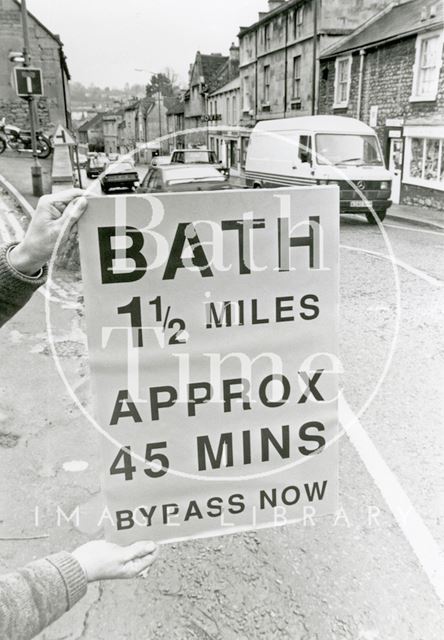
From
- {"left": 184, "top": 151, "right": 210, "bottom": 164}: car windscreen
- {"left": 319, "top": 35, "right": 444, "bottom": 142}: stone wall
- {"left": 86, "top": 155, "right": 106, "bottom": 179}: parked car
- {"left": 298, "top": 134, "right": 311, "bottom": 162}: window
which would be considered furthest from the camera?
{"left": 86, "top": 155, "right": 106, "bottom": 179}: parked car

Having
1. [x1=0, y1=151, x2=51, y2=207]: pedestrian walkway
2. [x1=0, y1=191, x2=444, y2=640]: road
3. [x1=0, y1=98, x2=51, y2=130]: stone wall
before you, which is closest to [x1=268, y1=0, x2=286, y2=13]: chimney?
[x1=0, y1=98, x2=51, y2=130]: stone wall

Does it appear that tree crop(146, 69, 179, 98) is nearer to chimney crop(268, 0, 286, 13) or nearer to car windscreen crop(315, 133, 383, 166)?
chimney crop(268, 0, 286, 13)

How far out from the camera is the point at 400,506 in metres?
3.37

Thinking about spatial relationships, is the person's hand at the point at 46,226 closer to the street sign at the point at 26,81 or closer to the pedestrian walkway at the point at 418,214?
the pedestrian walkway at the point at 418,214

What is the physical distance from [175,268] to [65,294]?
6705 millimetres

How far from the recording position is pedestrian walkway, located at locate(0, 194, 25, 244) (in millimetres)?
10766

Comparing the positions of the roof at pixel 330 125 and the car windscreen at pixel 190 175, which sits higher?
the roof at pixel 330 125

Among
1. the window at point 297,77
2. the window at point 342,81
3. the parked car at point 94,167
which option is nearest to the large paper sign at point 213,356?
the window at point 342,81

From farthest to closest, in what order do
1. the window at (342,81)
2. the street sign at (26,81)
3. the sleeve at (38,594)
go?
1. the window at (342,81)
2. the street sign at (26,81)
3. the sleeve at (38,594)

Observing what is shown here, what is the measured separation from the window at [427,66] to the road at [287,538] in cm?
1481

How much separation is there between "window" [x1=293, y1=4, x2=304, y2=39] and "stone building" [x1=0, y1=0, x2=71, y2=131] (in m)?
14.9

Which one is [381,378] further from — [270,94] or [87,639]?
[270,94]

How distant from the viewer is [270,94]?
3366 cm

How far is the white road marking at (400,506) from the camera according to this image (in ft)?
9.41
